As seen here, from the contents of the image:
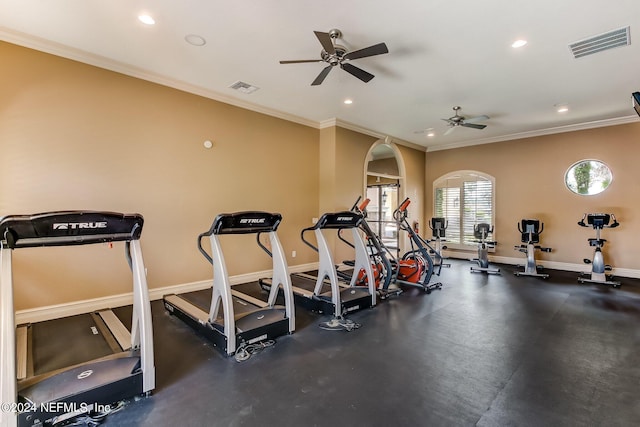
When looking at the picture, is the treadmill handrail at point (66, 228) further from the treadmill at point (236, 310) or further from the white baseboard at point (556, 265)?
the white baseboard at point (556, 265)

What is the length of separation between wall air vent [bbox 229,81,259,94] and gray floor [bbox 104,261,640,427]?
3.53 metres

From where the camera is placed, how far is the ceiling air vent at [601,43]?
3214 millimetres

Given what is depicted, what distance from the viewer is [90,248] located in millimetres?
3883

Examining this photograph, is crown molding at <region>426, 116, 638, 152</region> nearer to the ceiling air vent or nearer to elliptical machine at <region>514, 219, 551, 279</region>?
elliptical machine at <region>514, 219, 551, 279</region>

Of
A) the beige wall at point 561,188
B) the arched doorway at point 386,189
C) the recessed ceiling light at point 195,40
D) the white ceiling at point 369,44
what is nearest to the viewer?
the white ceiling at point 369,44

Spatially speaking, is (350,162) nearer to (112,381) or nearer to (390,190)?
(390,190)

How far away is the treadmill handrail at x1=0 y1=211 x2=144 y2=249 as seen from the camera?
1798 millimetres

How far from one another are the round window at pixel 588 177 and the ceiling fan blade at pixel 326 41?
6623 mm

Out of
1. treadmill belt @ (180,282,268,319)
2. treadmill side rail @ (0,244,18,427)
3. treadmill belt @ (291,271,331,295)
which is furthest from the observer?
treadmill belt @ (291,271,331,295)

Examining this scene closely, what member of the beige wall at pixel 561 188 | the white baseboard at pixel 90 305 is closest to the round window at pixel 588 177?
the beige wall at pixel 561 188

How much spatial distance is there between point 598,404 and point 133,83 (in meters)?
6.05

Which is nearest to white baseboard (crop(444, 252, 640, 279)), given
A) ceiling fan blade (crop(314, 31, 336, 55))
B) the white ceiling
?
the white ceiling

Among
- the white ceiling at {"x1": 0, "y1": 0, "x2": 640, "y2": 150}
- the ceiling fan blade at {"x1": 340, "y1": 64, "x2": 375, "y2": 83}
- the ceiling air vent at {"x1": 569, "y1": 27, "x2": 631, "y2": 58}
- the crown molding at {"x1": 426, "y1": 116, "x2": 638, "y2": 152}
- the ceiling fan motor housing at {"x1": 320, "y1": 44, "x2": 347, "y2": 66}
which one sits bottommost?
the ceiling fan blade at {"x1": 340, "y1": 64, "x2": 375, "y2": 83}

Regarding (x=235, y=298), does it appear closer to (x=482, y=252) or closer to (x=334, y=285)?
(x=334, y=285)
